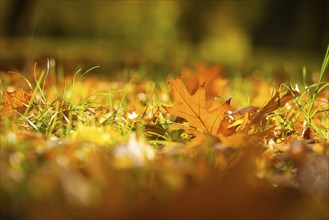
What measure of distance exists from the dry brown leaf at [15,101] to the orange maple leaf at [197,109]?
1.68ft

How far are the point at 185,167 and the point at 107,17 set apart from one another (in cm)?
2327

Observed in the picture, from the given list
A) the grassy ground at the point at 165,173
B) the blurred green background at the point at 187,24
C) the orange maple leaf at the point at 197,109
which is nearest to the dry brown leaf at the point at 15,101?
the grassy ground at the point at 165,173

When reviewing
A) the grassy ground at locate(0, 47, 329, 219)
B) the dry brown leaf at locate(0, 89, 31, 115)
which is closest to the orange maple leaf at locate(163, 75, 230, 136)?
the grassy ground at locate(0, 47, 329, 219)

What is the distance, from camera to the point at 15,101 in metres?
1.88

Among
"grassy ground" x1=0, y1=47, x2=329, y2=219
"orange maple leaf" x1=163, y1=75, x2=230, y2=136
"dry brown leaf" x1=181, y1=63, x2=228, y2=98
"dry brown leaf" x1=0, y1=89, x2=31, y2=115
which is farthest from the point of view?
"dry brown leaf" x1=181, y1=63, x2=228, y2=98

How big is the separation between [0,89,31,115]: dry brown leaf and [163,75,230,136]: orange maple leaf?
51 cm

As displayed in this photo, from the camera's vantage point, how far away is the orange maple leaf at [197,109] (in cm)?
159

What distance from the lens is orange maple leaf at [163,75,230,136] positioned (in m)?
1.59

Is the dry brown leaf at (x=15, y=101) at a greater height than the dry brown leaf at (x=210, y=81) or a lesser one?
greater

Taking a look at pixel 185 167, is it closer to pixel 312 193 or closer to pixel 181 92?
pixel 312 193

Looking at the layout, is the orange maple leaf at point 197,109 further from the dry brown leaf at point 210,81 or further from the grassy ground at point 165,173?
the dry brown leaf at point 210,81

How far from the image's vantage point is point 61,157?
1186 mm

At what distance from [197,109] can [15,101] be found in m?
0.63

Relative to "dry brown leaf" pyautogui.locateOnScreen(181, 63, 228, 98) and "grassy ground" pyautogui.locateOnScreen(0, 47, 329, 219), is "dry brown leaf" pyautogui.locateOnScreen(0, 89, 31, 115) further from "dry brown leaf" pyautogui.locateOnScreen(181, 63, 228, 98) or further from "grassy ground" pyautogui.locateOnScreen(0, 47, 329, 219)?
"dry brown leaf" pyautogui.locateOnScreen(181, 63, 228, 98)
